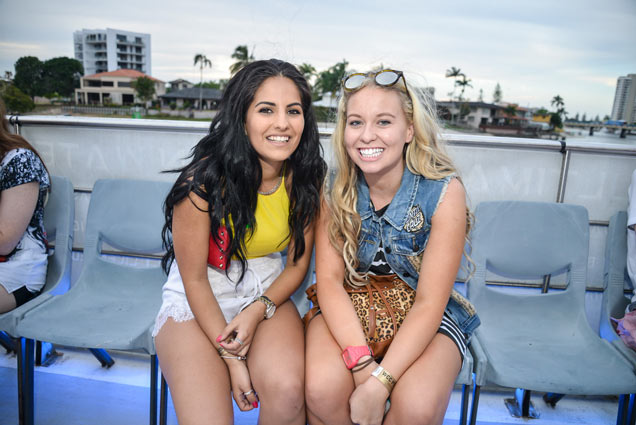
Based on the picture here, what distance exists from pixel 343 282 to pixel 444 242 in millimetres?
495

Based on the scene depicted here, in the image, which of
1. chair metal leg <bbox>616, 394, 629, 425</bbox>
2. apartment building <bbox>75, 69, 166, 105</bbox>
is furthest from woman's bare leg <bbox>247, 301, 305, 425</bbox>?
apartment building <bbox>75, 69, 166, 105</bbox>

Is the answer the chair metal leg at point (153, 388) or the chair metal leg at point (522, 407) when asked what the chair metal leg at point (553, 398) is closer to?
the chair metal leg at point (522, 407)

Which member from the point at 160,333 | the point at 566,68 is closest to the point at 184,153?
the point at 160,333

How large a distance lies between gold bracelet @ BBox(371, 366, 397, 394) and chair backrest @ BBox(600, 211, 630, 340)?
1.43 m

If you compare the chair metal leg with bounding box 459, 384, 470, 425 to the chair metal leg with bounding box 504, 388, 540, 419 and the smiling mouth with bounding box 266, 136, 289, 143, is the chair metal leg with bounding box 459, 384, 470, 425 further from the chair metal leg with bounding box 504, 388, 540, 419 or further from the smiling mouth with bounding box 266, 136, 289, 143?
the smiling mouth with bounding box 266, 136, 289, 143

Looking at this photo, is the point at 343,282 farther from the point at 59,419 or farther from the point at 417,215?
the point at 59,419

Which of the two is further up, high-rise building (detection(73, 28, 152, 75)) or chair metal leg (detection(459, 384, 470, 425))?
high-rise building (detection(73, 28, 152, 75))

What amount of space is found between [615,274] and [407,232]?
51.9 inches

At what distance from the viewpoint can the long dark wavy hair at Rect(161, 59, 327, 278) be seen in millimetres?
1594

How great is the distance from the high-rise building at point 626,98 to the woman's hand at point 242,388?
4784 mm

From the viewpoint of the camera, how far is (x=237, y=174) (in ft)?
5.41

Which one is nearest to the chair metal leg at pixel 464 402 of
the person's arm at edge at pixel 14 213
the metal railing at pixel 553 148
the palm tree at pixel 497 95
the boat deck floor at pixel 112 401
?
the boat deck floor at pixel 112 401

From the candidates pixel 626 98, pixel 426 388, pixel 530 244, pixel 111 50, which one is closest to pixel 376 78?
pixel 426 388

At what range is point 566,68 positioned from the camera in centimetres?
6388
